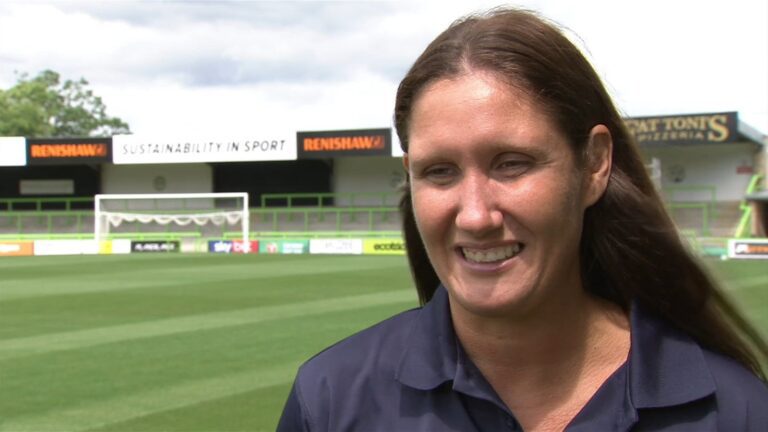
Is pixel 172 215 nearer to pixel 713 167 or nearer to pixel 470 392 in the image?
pixel 713 167

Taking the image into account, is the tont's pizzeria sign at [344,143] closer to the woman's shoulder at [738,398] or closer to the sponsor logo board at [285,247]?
the sponsor logo board at [285,247]

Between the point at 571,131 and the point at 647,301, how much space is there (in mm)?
450

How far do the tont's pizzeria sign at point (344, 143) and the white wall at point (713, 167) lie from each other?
1237 centimetres

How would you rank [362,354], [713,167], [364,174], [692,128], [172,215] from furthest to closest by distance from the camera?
[364,174], [172,215], [713,167], [692,128], [362,354]

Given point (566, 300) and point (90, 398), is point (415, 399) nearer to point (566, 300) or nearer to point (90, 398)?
point (566, 300)

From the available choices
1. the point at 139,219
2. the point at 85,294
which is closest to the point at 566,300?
the point at 85,294

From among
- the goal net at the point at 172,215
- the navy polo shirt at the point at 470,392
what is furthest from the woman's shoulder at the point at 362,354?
the goal net at the point at 172,215

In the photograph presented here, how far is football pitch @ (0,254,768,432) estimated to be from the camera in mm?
6824

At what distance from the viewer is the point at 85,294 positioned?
1664cm

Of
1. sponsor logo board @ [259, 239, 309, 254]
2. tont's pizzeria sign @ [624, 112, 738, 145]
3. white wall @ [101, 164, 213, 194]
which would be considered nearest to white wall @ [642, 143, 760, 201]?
tont's pizzeria sign @ [624, 112, 738, 145]

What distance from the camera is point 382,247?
110ft

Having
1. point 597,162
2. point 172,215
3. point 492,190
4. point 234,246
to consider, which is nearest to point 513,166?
point 492,190

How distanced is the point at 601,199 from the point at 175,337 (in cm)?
947

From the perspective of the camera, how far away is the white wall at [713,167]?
38.8 meters
